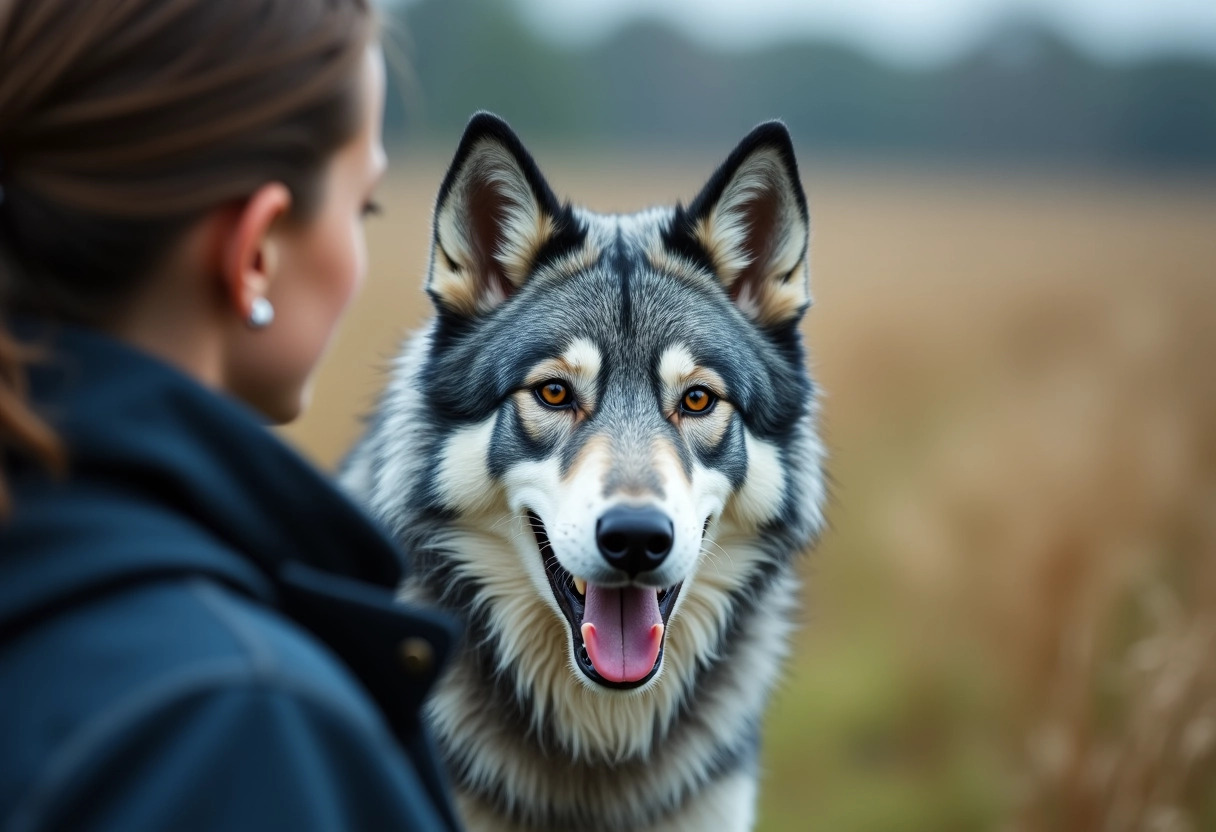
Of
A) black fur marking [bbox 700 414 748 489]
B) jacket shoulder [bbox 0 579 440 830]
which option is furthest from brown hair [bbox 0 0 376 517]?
black fur marking [bbox 700 414 748 489]

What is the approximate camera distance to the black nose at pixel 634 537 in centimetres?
252

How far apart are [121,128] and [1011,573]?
180 inches

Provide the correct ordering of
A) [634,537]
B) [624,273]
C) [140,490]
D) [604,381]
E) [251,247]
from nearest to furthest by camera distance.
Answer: [140,490]
[251,247]
[634,537]
[604,381]
[624,273]

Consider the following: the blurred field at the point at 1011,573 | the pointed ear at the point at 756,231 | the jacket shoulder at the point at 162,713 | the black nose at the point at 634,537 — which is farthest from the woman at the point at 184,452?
the blurred field at the point at 1011,573

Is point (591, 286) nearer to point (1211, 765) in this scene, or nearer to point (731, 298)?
point (731, 298)

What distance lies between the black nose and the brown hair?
133 centimetres

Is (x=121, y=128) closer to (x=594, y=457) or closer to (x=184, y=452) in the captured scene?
(x=184, y=452)

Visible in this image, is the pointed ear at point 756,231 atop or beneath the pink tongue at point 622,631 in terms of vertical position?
atop

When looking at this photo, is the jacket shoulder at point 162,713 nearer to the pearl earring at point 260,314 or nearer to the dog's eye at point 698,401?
the pearl earring at point 260,314

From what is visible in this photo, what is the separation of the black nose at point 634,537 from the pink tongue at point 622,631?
0.59 ft

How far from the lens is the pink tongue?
106 inches

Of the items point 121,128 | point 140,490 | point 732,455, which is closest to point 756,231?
point 732,455

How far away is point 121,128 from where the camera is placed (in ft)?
4.23

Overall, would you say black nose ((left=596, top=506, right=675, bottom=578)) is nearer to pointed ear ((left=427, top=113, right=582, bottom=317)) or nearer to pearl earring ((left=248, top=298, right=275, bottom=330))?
pointed ear ((left=427, top=113, right=582, bottom=317))
